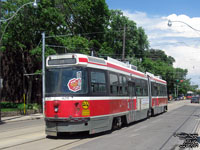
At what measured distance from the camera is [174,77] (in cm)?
7669

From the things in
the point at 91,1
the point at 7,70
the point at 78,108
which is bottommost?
the point at 78,108

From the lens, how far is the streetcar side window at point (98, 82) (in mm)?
10775

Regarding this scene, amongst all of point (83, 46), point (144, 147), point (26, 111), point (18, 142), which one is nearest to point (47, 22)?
point (83, 46)

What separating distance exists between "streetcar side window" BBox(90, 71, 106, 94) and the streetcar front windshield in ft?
1.39

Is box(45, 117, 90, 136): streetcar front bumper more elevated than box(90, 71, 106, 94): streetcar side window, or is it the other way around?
box(90, 71, 106, 94): streetcar side window

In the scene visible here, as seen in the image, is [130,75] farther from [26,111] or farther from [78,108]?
[26,111]

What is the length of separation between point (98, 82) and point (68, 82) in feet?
4.56

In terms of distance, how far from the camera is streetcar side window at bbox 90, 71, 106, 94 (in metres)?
10.8

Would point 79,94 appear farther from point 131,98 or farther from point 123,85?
point 131,98

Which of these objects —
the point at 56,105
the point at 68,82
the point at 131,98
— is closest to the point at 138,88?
the point at 131,98

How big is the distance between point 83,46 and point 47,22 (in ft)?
15.0

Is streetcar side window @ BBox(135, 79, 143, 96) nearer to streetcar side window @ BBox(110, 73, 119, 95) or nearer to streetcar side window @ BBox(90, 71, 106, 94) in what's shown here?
streetcar side window @ BBox(110, 73, 119, 95)

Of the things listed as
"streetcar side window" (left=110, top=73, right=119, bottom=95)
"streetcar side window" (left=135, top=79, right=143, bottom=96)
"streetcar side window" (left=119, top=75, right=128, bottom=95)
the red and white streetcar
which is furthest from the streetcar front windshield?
"streetcar side window" (left=135, top=79, right=143, bottom=96)

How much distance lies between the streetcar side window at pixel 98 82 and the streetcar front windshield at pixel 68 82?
423mm
